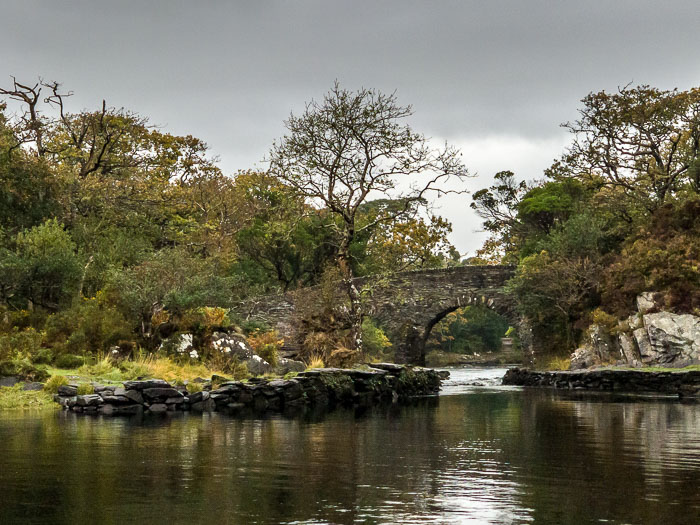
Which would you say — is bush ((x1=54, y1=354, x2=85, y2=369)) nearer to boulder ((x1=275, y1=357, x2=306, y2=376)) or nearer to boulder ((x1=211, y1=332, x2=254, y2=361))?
boulder ((x1=211, y1=332, x2=254, y2=361))

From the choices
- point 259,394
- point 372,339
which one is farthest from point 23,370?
point 372,339

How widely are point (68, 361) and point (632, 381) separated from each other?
18.8 meters

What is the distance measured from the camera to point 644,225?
37.8 meters

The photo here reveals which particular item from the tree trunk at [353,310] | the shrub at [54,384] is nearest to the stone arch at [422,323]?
the tree trunk at [353,310]

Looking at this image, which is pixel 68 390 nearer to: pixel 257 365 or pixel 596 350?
pixel 257 365

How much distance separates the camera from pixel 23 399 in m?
18.9

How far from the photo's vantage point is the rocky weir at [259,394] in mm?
18562

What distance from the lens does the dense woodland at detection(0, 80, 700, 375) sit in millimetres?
24453

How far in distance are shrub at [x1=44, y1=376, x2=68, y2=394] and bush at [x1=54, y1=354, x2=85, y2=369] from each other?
2121 millimetres

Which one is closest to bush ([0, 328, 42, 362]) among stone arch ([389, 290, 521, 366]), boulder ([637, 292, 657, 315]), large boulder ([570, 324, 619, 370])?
large boulder ([570, 324, 619, 370])

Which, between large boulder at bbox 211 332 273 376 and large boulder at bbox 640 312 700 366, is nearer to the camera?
large boulder at bbox 211 332 273 376

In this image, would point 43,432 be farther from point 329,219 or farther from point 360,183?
point 329,219

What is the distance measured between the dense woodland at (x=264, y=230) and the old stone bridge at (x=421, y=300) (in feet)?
4.53

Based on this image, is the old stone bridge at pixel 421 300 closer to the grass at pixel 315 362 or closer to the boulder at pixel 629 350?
the boulder at pixel 629 350
